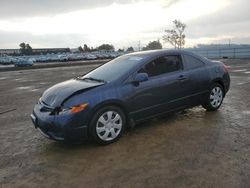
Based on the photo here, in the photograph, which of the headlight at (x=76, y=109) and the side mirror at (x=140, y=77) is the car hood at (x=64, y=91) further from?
the side mirror at (x=140, y=77)

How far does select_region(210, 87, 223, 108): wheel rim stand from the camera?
6.86m

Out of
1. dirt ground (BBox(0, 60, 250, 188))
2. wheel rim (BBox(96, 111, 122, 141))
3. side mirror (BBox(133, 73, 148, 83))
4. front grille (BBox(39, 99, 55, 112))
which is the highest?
side mirror (BBox(133, 73, 148, 83))

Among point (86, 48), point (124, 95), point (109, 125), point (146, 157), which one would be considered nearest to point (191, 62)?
point (124, 95)

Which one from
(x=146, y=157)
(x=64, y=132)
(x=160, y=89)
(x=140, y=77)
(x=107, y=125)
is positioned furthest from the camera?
(x=160, y=89)

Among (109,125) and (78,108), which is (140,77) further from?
(78,108)

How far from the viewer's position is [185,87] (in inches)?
244

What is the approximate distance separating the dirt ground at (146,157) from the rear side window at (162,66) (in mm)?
1088

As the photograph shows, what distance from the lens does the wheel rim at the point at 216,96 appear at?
686cm

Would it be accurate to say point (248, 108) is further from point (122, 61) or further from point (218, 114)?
point (122, 61)

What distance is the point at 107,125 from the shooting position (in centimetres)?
508

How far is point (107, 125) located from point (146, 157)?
964 millimetres

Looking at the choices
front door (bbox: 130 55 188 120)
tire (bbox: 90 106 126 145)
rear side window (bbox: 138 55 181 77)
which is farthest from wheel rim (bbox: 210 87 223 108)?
tire (bbox: 90 106 126 145)

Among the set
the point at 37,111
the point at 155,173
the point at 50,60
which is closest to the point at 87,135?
the point at 37,111

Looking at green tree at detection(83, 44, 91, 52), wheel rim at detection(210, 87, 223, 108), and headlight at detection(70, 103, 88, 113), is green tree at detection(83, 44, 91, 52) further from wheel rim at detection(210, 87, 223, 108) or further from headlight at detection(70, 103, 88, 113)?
headlight at detection(70, 103, 88, 113)
